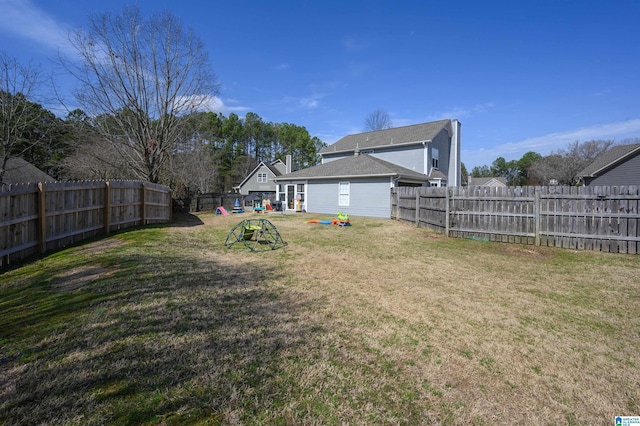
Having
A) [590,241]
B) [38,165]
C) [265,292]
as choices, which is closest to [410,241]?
[590,241]

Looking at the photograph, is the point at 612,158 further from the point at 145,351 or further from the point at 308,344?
the point at 145,351

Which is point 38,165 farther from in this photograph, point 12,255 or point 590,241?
point 590,241

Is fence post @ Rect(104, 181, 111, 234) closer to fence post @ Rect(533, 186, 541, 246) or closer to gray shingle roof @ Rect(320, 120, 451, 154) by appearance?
fence post @ Rect(533, 186, 541, 246)

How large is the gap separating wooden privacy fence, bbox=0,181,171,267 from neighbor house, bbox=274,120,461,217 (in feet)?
35.9

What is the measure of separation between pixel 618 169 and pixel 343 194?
21.1 metres

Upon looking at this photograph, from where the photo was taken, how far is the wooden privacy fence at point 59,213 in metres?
5.62

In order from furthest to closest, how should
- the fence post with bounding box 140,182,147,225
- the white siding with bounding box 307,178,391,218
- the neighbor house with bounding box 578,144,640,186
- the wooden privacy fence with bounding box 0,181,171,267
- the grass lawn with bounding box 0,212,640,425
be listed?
1. the neighbor house with bounding box 578,144,640,186
2. the white siding with bounding box 307,178,391,218
3. the fence post with bounding box 140,182,147,225
4. the wooden privacy fence with bounding box 0,181,171,267
5. the grass lawn with bounding box 0,212,640,425

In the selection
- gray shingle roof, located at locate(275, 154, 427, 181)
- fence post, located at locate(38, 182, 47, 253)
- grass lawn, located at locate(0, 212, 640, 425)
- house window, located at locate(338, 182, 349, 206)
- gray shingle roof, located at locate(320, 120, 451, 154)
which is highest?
gray shingle roof, located at locate(320, 120, 451, 154)

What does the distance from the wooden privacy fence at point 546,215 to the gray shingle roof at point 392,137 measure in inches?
484

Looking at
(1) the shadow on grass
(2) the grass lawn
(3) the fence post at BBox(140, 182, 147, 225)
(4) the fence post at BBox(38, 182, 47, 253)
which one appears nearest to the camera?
(1) the shadow on grass

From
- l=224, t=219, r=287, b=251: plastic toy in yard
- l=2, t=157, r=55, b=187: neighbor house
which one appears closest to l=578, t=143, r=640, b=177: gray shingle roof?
l=224, t=219, r=287, b=251: plastic toy in yard

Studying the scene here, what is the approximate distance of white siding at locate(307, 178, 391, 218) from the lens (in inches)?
663

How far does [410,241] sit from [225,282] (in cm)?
664

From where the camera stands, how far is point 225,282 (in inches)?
203
